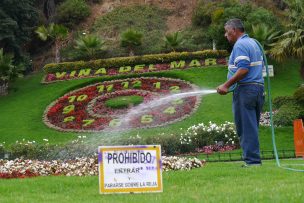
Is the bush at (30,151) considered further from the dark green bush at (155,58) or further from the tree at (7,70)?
the dark green bush at (155,58)

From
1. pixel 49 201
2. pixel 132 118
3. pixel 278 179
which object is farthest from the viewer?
pixel 132 118

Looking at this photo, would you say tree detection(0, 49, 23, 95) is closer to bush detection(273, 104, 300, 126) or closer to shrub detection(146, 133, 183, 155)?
shrub detection(146, 133, 183, 155)

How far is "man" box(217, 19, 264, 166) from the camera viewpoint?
27.3 ft

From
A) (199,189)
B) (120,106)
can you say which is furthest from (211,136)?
(199,189)

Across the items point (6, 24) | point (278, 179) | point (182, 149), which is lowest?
point (182, 149)

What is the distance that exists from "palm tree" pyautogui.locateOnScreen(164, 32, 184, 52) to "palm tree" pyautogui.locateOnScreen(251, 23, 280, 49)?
6.02 m

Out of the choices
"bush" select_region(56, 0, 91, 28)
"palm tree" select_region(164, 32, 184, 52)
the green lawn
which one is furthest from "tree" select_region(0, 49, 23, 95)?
the green lawn

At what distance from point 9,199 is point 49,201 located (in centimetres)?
56

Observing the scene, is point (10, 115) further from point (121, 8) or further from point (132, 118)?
point (121, 8)

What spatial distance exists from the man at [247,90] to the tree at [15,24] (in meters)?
29.5

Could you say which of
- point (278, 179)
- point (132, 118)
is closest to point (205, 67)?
point (132, 118)

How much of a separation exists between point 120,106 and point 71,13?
18.7 metres

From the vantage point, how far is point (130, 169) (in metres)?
6.34

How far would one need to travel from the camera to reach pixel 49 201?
20.4 feet
